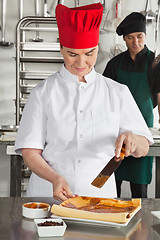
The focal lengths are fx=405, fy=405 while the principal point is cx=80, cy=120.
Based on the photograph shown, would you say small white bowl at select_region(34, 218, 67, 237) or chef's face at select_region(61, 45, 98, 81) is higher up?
chef's face at select_region(61, 45, 98, 81)

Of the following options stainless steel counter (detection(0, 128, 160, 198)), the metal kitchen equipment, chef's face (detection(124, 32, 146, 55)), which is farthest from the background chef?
the metal kitchen equipment

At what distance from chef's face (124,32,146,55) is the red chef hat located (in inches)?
79.6

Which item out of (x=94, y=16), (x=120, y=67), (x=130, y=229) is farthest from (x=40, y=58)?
(x=130, y=229)

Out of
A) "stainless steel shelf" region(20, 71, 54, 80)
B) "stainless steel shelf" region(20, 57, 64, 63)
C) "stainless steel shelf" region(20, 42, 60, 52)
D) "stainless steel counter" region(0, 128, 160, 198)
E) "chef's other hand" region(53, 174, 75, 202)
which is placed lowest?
"stainless steel counter" region(0, 128, 160, 198)

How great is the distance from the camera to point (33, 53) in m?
4.65

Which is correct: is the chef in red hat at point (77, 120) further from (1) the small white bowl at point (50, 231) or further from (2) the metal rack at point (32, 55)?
(2) the metal rack at point (32, 55)

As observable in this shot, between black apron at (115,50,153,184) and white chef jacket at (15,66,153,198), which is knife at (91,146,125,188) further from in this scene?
black apron at (115,50,153,184)

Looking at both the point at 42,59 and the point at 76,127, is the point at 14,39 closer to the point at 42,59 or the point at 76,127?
the point at 42,59

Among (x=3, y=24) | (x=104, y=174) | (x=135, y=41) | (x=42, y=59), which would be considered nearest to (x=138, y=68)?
(x=135, y=41)

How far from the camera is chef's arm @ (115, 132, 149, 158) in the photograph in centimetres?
167

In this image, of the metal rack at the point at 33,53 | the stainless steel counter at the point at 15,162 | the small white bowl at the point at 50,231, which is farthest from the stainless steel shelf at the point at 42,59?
the small white bowl at the point at 50,231

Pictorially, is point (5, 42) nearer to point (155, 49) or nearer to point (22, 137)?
point (155, 49)

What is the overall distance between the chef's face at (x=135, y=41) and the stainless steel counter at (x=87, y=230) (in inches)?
100

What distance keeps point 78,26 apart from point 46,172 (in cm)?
68
